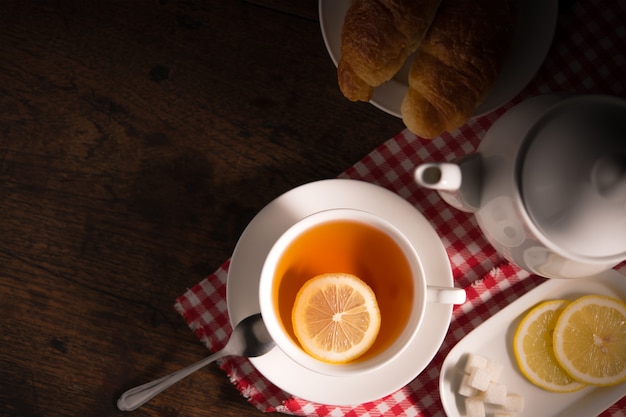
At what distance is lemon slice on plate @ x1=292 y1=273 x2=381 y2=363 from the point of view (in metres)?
0.94

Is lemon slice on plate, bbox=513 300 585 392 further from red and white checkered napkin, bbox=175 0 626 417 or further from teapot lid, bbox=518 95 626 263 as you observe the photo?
teapot lid, bbox=518 95 626 263

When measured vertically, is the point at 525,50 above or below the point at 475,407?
Answer: above

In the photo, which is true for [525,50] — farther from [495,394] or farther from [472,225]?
[495,394]

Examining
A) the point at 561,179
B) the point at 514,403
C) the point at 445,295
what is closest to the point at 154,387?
the point at 445,295

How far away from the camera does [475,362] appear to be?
1.02 meters

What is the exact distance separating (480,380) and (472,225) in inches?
10.7

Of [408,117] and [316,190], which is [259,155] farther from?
[408,117]

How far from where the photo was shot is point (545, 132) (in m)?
0.74

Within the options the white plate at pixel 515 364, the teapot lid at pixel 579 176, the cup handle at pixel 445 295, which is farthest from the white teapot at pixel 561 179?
the white plate at pixel 515 364

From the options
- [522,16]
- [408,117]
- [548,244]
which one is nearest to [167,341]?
[408,117]

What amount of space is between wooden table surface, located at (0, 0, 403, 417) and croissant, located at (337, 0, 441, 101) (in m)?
0.12

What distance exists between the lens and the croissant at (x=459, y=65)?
3.10 feet

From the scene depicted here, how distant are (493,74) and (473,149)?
159mm

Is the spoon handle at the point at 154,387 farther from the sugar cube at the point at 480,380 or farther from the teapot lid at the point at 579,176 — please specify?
the teapot lid at the point at 579,176
